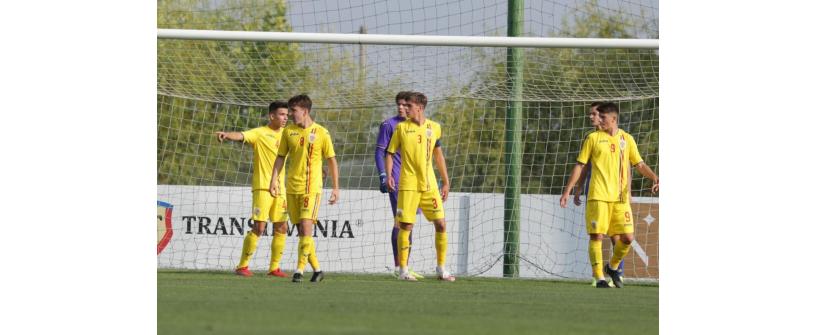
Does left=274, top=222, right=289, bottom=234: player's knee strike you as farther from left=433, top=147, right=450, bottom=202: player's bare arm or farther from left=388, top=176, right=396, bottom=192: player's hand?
left=433, top=147, right=450, bottom=202: player's bare arm

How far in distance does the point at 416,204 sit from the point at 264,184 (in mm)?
1494

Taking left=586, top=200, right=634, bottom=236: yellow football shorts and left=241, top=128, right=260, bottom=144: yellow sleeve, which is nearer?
left=586, top=200, right=634, bottom=236: yellow football shorts

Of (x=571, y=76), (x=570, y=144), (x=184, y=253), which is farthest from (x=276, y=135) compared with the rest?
(x=570, y=144)

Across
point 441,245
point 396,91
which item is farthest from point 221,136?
point 396,91

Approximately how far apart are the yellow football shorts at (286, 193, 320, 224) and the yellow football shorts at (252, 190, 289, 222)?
0.70m

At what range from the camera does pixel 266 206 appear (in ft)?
36.1

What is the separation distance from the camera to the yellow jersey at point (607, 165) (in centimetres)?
1039

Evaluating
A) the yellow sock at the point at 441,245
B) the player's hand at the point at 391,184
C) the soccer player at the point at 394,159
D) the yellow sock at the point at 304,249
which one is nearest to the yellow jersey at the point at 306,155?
the yellow sock at the point at 304,249

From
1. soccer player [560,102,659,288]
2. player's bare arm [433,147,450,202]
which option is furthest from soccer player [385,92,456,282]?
soccer player [560,102,659,288]

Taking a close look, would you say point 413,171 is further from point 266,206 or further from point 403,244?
point 266,206

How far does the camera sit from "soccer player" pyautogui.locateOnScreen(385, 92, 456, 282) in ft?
34.7

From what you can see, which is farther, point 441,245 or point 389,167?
point 441,245

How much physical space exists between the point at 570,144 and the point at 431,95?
6.15 metres
